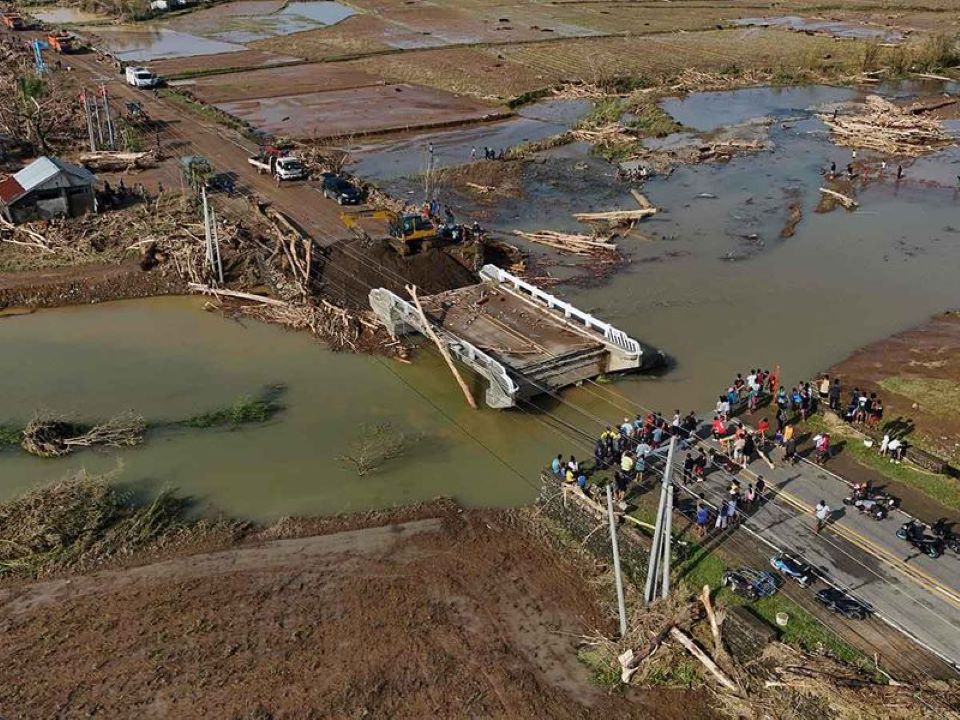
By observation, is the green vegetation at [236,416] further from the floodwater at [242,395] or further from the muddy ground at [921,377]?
the muddy ground at [921,377]

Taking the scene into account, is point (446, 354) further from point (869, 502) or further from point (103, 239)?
point (103, 239)

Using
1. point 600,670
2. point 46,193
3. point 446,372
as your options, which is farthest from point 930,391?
point 46,193

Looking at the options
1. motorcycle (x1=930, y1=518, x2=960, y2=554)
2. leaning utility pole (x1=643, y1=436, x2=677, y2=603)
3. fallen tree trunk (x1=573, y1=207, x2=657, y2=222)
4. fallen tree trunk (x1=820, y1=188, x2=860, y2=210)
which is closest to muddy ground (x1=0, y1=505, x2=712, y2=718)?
leaning utility pole (x1=643, y1=436, x2=677, y2=603)

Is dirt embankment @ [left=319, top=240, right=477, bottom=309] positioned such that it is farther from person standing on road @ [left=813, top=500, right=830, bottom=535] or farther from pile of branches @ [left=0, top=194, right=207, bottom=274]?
person standing on road @ [left=813, top=500, right=830, bottom=535]

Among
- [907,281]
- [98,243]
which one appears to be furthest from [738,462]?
[98,243]

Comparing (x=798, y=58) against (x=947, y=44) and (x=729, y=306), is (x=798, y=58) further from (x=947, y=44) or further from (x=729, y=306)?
(x=729, y=306)
